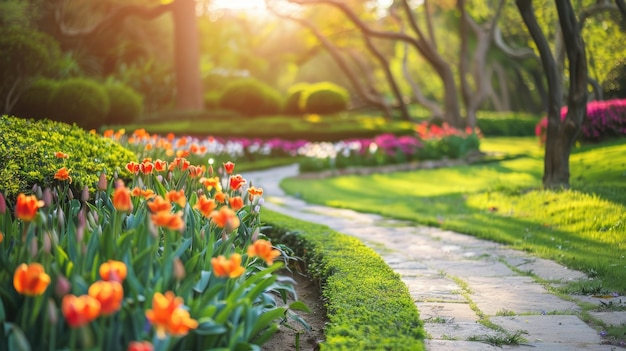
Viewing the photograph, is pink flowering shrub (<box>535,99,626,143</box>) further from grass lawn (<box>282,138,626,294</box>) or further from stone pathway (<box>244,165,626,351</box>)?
stone pathway (<box>244,165,626,351</box>)

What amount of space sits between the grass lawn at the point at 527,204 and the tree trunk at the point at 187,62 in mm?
10191

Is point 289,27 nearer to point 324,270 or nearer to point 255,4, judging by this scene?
point 255,4

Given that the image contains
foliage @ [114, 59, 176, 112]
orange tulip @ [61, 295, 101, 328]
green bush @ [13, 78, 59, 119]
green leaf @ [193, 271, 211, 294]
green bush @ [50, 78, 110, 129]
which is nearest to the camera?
orange tulip @ [61, 295, 101, 328]

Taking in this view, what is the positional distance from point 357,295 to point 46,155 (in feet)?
8.66

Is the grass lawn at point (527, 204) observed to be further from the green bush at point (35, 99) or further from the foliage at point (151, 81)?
the foliage at point (151, 81)

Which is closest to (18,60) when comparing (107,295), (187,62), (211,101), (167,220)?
(187,62)

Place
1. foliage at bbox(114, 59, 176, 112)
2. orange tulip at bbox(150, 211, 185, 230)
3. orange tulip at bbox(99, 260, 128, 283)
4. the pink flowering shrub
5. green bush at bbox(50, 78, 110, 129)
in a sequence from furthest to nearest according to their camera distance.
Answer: foliage at bbox(114, 59, 176, 112) < green bush at bbox(50, 78, 110, 129) < the pink flowering shrub < orange tulip at bbox(150, 211, 185, 230) < orange tulip at bbox(99, 260, 128, 283)

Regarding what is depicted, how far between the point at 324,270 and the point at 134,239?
6.54 ft

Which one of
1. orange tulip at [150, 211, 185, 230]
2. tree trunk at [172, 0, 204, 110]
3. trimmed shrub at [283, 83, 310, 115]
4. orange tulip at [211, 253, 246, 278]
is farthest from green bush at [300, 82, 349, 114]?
orange tulip at [211, 253, 246, 278]

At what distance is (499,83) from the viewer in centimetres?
4644

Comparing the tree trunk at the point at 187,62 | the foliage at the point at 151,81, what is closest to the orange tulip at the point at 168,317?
the tree trunk at the point at 187,62

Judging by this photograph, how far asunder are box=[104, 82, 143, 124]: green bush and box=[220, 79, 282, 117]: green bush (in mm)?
5856

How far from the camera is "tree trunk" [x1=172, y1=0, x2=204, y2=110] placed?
2295 cm

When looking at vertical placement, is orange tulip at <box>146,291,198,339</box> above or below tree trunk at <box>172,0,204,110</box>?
below
